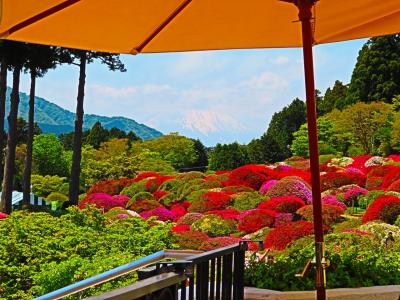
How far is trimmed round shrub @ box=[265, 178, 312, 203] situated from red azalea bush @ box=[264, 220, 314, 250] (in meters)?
2.37

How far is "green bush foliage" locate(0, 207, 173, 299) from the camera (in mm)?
6729

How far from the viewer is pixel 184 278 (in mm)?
1688

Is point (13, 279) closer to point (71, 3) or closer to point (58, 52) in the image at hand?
point (71, 3)

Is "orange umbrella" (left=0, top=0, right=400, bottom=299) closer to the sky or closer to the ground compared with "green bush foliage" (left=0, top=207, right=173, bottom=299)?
closer to the sky

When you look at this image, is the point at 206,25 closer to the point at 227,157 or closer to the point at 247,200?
the point at 247,200

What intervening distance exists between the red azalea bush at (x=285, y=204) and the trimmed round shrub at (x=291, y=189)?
1.34 ft

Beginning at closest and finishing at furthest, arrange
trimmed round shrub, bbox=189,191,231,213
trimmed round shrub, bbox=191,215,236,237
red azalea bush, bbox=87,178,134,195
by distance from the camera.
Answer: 1. trimmed round shrub, bbox=191,215,236,237
2. trimmed round shrub, bbox=189,191,231,213
3. red azalea bush, bbox=87,178,134,195

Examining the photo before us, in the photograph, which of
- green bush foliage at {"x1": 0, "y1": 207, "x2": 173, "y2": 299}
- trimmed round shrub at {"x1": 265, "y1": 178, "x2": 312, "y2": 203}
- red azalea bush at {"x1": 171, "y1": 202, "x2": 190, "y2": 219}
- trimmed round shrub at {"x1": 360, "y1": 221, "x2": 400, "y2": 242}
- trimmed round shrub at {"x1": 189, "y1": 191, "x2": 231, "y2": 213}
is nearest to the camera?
green bush foliage at {"x1": 0, "y1": 207, "x2": 173, "y2": 299}

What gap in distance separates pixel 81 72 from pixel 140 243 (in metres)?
10.1

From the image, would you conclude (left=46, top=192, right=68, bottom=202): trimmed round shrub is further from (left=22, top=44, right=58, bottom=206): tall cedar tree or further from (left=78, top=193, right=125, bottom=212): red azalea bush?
(left=78, top=193, right=125, bottom=212): red azalea bush

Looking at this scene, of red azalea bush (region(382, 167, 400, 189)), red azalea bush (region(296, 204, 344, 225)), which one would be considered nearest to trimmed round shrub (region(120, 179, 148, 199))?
red azalea bush (region(296, 204, 344, 225))

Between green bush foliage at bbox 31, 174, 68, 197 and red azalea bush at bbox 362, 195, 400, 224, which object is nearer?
red azalea bush at bbox 362, 195, 400, 224

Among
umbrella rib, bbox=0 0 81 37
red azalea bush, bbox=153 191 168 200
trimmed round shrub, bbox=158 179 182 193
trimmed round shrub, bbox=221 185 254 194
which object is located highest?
umbrella rib, bbox=0 0 81 37

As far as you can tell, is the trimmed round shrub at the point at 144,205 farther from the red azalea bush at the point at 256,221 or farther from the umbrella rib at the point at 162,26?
the umbrella rib at the point at 162,26
